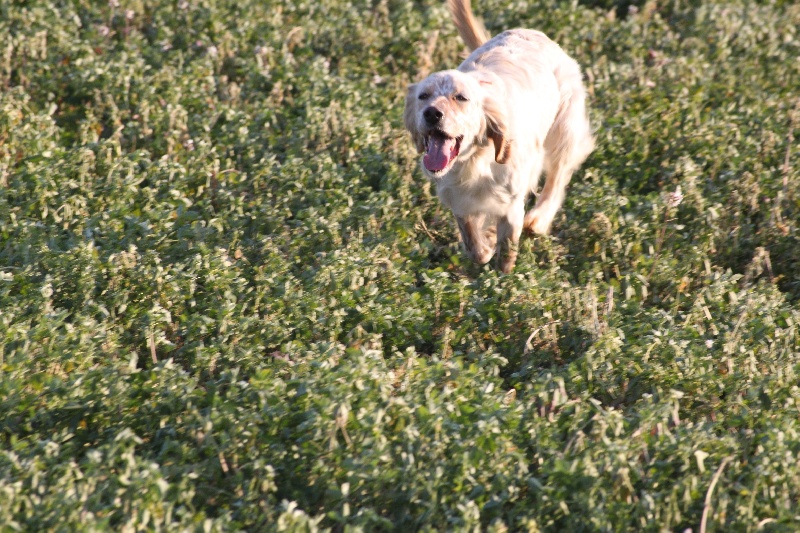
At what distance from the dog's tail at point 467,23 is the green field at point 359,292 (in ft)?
2.28

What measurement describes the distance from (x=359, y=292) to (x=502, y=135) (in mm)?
957

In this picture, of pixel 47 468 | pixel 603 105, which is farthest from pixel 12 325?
pixel 603 105

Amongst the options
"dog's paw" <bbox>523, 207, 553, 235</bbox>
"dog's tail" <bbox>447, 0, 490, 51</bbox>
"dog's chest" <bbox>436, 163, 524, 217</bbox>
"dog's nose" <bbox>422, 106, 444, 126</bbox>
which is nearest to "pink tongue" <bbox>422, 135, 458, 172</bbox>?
"dog's nose" <bbox>422, 106, 444, 126</bbox>

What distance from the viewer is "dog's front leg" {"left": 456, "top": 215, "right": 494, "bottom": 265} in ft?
16.8

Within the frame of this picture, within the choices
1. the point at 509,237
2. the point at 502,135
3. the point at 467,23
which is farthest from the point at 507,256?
the point at 467,23

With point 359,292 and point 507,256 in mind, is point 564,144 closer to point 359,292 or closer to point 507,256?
point 507,256

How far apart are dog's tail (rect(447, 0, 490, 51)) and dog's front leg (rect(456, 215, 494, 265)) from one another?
57.7 inches

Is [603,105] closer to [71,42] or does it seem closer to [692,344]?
[692,344]

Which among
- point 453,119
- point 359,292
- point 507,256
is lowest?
point 507,256

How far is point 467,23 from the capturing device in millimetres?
6117

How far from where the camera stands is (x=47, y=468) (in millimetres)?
3283

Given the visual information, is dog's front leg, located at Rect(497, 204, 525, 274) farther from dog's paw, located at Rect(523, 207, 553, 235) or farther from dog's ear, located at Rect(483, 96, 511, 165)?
dog's ear, located at Rect(483, 96, 511, 165)

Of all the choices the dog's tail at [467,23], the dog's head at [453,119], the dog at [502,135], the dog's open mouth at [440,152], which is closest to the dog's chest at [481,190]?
the dog at [502,135]

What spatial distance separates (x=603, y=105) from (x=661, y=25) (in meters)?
1.81
